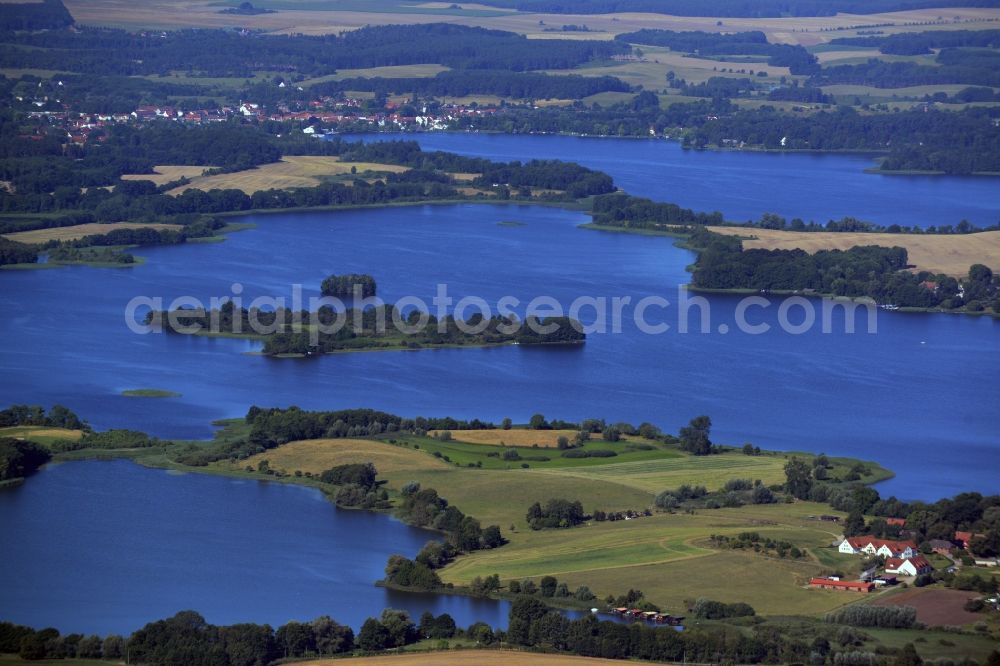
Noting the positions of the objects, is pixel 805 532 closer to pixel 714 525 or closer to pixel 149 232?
pixel 714 525

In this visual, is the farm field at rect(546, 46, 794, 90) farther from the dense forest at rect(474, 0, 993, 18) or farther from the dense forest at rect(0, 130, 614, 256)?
the dense forest at rect(0, 130, 614, 256)

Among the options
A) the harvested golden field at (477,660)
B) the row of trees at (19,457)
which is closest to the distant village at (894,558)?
the harvested golden field at (477,660)

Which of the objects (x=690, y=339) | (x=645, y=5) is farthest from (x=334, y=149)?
(x=645, y=5)

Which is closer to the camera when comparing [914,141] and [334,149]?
[334,149]

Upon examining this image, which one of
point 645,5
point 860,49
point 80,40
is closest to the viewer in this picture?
point 80,40

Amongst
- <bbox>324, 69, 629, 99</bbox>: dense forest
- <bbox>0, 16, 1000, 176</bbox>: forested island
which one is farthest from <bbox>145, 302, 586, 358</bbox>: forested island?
<bbox>324, 69, 629, 99</bbox>: dense forest

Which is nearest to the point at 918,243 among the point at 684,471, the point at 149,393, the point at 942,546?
the point at 684,471

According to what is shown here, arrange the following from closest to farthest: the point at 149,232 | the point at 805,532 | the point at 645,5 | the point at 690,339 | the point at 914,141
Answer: the point at 805,532
the point at 690,339
the point at 149,232
the point at 914,141
the point at 645,5
